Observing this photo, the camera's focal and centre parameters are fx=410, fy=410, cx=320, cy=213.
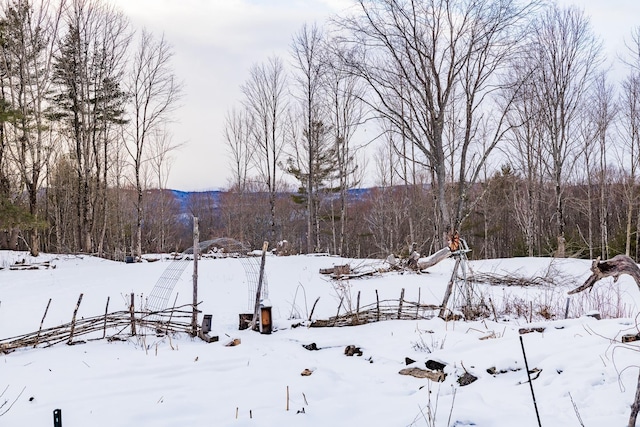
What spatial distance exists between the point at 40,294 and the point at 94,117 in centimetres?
1267

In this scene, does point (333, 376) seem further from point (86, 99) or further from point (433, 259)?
point (86, 99)

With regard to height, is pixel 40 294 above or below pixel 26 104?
below

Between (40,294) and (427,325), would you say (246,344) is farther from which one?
(40,294)

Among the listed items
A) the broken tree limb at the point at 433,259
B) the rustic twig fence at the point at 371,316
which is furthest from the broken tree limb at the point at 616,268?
the broken tree limb at the point at 433,259

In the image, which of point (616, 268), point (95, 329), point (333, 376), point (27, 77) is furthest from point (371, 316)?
point (27, 77)

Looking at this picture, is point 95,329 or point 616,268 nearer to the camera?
point 616,268

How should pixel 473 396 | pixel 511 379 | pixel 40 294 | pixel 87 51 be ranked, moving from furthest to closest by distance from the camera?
pixel 87 51 → pixel 40 294 → pixel 511 379 → pixel 473 396

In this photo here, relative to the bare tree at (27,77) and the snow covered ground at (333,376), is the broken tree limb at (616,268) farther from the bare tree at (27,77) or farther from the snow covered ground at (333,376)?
the bare tree at (27,77)

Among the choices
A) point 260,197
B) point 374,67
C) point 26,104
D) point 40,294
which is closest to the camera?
point 40,294

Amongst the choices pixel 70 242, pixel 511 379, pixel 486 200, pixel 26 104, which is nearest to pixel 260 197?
pixel 70 242

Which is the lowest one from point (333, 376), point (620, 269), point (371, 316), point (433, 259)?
point (333, 376)

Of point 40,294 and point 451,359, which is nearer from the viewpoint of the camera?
point 451,359

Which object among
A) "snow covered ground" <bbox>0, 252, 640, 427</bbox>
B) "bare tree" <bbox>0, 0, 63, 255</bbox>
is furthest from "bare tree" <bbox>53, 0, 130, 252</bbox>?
"snow covered ground" <bbox>0, 252, 640, 427</bbox>

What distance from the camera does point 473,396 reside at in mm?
3191
